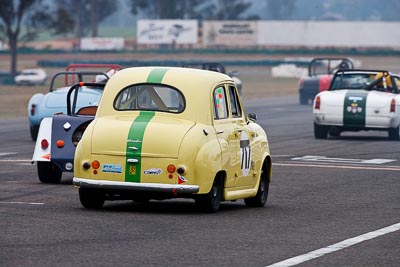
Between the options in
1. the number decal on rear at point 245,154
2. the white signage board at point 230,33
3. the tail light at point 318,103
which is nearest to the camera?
the number decal on rear at point 245,154

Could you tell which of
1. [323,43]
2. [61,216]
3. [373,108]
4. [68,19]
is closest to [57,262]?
[61,216]

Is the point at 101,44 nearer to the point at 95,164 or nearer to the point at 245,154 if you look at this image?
the point at 245,154

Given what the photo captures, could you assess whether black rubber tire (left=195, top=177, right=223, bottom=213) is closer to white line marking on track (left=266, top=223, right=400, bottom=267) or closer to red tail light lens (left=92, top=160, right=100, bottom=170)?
red tail light lens (left=92, top=160, right=100, bottom=170)

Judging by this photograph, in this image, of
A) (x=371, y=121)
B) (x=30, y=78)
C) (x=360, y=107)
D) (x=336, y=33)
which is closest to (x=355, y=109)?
(x=360, y=107)

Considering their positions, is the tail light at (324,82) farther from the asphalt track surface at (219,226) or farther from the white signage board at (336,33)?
the white signage board at (336,33)

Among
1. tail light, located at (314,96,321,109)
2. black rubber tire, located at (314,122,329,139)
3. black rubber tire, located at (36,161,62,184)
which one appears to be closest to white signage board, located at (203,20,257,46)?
black rubber tire, located at (314,122,329,139)

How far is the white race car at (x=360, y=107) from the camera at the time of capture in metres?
27.5

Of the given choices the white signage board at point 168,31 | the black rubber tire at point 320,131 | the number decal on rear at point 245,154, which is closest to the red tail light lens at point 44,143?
the number decal on rear at point 245,154

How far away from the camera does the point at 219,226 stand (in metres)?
11.9

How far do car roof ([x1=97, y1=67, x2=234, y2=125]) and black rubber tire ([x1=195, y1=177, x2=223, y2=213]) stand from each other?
0.69 m

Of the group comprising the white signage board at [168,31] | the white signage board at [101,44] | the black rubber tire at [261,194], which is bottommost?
the white signage board at [101,44]

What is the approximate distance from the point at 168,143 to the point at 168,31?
103 meters

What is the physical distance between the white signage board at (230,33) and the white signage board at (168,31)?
2.57m

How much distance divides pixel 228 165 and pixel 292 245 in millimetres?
2783
